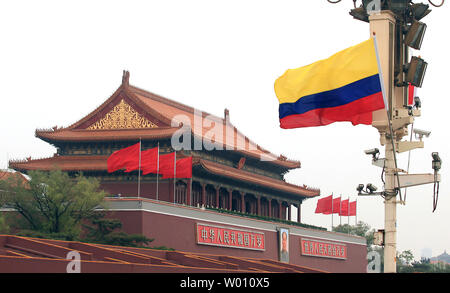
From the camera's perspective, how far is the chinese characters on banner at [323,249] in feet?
144

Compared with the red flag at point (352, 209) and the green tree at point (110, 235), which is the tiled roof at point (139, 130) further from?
the red flag at point (352, 209)

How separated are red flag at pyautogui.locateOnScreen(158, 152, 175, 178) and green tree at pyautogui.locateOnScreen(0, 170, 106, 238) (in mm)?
4194

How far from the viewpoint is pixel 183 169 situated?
34281 millimetres

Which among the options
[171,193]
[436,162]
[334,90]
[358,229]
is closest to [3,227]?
[171,193]

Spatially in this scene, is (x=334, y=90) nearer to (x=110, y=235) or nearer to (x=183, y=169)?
(x=110, y=235)

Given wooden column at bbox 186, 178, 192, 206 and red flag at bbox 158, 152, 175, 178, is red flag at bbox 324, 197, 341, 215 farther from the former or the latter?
red flag at bbox 158, 152, 175, 178

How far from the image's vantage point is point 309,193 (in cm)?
4894

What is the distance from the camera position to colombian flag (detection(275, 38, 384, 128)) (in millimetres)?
11617

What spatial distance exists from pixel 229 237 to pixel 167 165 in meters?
4.94

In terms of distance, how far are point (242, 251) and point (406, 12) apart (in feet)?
88.6

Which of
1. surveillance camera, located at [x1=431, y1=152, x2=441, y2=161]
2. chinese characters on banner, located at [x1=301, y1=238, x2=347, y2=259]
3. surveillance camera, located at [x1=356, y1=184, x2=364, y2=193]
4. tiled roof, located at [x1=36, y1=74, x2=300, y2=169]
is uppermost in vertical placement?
tiled roof, located at [x1=36, y1=74, x2=300, y2=169]

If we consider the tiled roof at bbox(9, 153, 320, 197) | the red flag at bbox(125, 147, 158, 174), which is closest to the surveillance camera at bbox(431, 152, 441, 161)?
the red flag at bbox(125, 147, 158, 174)

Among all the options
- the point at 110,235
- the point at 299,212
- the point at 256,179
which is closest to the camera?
the point at 110,235
